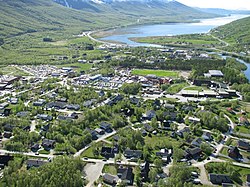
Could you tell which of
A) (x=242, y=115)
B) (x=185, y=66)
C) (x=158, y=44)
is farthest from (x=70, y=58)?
(x=242, y=115)

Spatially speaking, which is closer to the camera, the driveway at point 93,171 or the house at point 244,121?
the driveway at point 93,171

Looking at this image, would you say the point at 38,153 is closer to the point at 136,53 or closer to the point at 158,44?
the point at 136,53

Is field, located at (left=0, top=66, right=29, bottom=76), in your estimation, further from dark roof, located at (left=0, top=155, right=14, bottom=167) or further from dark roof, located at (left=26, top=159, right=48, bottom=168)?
dark roof, located at (left=26, top=159, right=48, bottom=168)

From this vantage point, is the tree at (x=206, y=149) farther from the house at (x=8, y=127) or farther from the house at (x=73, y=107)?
the house at (x=8, y=127)

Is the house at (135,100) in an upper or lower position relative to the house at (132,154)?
lower

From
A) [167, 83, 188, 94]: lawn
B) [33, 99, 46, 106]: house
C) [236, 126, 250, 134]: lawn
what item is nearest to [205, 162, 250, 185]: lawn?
[236, 126, 250, 134]: lawn

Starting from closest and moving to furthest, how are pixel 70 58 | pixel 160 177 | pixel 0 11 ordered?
pixel 160 177, pixel 70 58, pixel 0 11

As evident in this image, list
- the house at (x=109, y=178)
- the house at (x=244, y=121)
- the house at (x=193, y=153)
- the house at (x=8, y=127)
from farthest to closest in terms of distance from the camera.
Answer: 1. the house at (x=244, y=121)
2. the house at (x=8, y=127)
3. the house at (x=193, y=153)
4. the house at (x=109, y=178)

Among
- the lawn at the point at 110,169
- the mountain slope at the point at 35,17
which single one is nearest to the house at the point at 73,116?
the lawn at the point at 110,169
